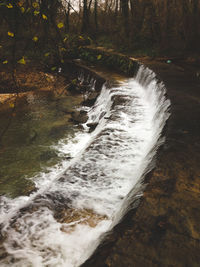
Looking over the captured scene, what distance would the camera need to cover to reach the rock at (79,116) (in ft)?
28.5


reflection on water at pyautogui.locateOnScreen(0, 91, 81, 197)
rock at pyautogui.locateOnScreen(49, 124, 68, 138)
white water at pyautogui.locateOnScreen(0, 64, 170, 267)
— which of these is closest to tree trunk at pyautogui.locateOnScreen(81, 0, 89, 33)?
reflection on water at pyautogui.locateOnScreen(0, 91, 81, 197)

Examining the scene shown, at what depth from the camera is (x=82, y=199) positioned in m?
3.66

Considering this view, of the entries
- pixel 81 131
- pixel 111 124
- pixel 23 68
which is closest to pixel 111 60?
pixel 23 68

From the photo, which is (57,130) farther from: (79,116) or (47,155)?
(47,155)

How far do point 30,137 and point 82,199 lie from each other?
4524 millimetres

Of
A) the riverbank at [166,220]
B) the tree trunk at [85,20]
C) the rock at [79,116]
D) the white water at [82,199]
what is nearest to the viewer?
the riverbank at [166,220]

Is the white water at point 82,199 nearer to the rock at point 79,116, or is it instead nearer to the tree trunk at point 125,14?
the rock at point 79,116

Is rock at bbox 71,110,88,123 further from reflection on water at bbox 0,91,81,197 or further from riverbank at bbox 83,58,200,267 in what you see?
riverbank at bbox 83,58,200,267

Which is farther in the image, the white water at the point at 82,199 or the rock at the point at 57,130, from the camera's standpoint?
the rock at the point at 57,130

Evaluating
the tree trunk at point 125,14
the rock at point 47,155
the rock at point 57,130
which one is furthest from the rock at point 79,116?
the tree trunk at point 125,14

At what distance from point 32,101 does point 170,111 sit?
8086 mm

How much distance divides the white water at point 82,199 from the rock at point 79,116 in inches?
91.1

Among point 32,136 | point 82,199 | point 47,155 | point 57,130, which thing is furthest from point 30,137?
point 82,199

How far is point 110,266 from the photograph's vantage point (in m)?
1.81
